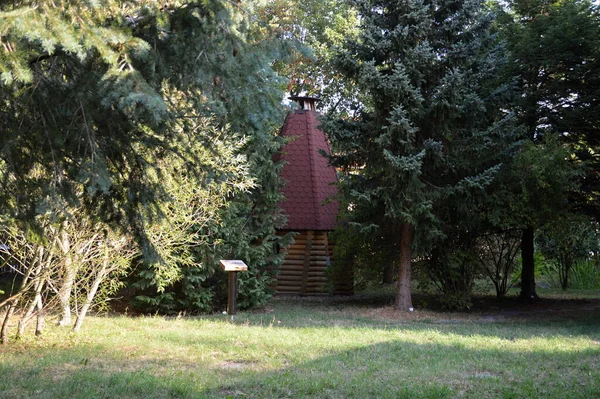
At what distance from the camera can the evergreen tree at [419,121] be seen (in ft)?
46.9

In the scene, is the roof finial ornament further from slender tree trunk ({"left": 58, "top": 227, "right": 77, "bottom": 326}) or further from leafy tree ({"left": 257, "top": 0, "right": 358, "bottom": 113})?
slender tree trunk ({"left": 58, "top": 227, "right": 77, "bottom": 326})

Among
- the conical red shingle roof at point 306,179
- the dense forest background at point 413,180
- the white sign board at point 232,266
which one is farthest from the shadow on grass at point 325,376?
the conical red shingle roof at point 306,179

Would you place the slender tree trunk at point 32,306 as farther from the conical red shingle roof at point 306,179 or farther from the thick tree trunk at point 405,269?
the conical red shingle roof at point 306,179

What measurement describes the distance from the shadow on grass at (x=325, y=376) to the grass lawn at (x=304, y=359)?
0.01m

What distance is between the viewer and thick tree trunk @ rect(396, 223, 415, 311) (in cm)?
1548

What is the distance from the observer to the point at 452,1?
15078mm

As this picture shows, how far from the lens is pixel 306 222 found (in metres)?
19.8

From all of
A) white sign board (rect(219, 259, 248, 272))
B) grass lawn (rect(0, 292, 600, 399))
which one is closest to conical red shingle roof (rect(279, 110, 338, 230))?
grass lawn (rect(0, 292, 600, 399))

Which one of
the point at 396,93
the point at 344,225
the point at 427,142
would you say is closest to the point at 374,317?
the point at 344,225

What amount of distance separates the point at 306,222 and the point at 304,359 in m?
11.0

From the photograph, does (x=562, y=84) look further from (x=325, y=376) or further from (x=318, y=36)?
(x=318, y=36)

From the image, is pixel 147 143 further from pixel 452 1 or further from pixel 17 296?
pixel 452 1

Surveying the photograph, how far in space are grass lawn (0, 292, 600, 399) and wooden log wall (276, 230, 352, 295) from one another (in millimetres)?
5758

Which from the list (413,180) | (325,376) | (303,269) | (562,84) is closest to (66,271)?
(325,376)
